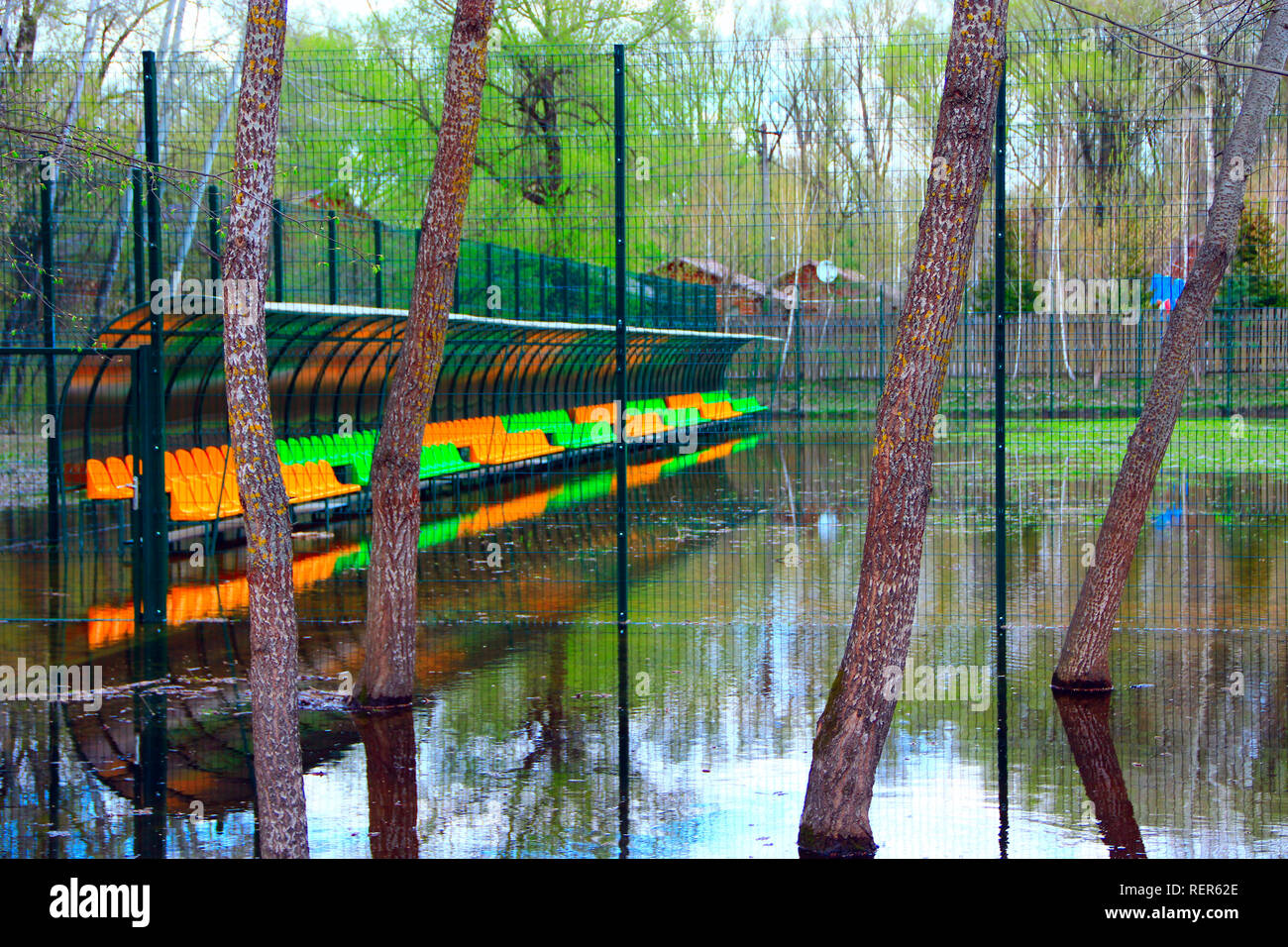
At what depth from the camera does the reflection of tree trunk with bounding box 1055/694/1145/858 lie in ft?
15.7

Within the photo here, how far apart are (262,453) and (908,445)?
2.42 m

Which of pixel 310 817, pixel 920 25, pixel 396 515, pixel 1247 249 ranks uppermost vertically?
pixel 920 25

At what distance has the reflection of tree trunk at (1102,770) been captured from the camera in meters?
4.78

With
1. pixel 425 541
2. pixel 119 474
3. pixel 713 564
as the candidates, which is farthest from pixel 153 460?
pixel 713 564

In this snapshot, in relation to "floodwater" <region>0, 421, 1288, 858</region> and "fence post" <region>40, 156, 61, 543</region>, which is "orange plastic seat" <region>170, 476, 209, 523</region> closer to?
"floodwater" <region>0, 421, 1288, 858</region>

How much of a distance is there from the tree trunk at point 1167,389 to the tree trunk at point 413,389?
12.4ft

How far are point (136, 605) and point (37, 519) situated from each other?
30.2 feet

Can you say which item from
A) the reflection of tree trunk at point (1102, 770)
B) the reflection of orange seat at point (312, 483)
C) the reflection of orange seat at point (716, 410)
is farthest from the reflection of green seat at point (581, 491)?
the reflection of tree trunk at point (1102, 770)

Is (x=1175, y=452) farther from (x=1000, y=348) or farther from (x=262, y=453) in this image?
(x=262, y=453)

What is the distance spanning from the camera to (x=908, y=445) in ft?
16.1

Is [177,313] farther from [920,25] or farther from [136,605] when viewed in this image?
[920,25]

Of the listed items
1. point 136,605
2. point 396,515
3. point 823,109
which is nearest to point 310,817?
point 396,515

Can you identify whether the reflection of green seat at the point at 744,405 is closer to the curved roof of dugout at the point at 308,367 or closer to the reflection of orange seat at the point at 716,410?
the reflection of orange seat at the point at 716,410
